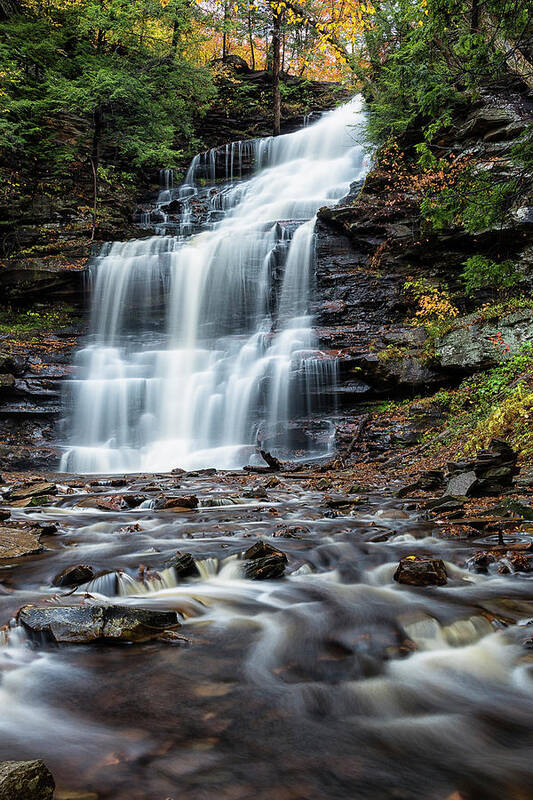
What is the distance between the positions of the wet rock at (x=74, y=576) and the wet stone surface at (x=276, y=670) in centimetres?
5

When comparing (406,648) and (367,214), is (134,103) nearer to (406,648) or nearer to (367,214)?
(367,214)

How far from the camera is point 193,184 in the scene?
22.5 metres

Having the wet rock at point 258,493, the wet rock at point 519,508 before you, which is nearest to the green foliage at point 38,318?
the wet rock at point 258,493

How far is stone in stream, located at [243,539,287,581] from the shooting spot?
349 cm

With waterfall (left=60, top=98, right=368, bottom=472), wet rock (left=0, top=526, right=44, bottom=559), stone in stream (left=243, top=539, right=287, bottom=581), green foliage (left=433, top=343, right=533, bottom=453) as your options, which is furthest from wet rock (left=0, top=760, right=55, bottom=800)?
waterfall (left=60, top=98, right=368, bottom=472)

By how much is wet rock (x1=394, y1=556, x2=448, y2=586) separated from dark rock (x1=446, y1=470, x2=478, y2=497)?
7.55 ft

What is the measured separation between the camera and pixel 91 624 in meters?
2.38

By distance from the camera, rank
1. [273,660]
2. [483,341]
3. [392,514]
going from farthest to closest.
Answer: [483,341], [392,514], [273,660]

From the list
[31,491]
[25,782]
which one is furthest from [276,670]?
[31,491]

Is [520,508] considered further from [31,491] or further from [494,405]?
[31,491]

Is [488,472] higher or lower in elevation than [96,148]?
lower

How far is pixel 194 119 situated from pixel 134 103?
6.39 metres

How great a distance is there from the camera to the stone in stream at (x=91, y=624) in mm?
2346

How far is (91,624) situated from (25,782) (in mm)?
1237
